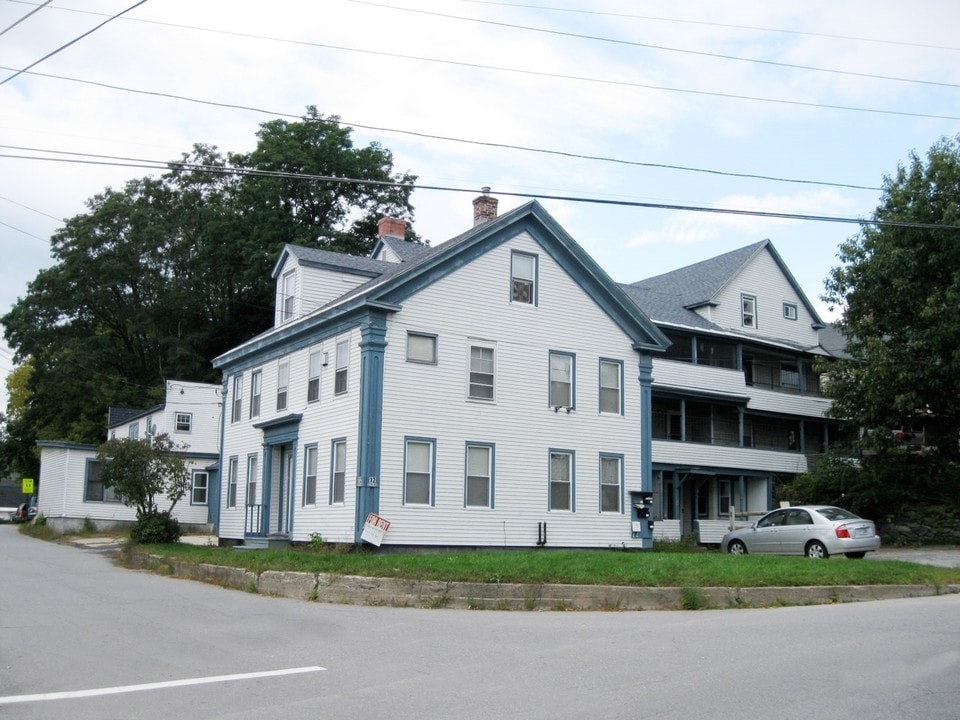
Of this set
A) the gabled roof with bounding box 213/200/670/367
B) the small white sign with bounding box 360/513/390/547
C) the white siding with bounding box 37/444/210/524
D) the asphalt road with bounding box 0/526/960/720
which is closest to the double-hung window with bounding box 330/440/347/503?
the small white sign with bounding box 360/513/390/547

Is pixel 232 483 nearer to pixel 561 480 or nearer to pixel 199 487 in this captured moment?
pixel 561 480

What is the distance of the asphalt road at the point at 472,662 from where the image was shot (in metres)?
8.28

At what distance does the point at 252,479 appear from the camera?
2947 cm

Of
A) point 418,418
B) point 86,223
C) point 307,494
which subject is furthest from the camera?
point 86,223

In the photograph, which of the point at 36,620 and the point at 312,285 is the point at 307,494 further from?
the point at 36,620

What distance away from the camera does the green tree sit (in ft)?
90.9

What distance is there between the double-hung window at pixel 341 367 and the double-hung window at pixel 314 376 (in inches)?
41.4

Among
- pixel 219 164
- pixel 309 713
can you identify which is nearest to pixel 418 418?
pixel 309 713

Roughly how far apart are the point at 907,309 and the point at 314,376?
20840 mm

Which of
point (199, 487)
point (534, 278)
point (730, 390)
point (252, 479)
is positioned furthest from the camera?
point (199, 487)

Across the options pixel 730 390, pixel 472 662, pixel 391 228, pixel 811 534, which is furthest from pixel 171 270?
pixel 472 662

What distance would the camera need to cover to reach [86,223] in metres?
61.0

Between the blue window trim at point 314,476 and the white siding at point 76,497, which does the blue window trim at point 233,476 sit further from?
the white siding at point 76,497

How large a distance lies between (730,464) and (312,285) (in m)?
18.1
